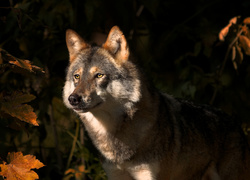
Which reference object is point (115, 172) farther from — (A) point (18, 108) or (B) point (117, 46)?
(A) point (18, 108)

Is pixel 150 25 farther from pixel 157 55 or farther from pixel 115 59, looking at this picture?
pixel 115 59

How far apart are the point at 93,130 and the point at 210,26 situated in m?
2.96

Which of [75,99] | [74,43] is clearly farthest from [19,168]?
[74,43]

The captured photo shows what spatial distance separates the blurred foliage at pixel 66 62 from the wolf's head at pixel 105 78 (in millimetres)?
987

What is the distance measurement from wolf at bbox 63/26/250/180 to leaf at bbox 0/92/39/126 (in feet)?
2.88

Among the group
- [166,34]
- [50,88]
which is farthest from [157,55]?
[50,88]

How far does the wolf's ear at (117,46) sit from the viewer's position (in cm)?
392

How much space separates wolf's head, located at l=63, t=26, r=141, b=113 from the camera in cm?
366

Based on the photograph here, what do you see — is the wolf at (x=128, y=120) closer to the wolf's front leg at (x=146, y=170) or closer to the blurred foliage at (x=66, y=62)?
the wolf's front leg at (x=146, y=170)

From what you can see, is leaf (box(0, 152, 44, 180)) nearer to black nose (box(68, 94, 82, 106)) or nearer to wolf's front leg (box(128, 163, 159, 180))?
black nose (box(68, 94, 82, 106))

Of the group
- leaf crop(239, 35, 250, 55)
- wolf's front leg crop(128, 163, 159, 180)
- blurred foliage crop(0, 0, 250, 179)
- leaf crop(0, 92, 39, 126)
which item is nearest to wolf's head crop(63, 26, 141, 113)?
wolf's front leg crop(128, 163, 159, 180)

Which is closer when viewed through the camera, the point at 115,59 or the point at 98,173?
the point at 115,59

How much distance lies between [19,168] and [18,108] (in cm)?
42

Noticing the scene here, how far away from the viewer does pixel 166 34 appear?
644cm
